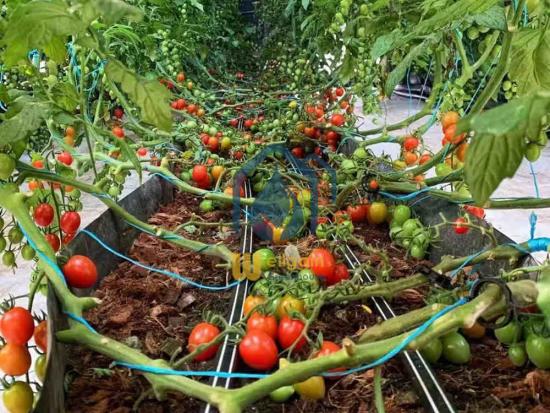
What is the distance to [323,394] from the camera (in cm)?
90

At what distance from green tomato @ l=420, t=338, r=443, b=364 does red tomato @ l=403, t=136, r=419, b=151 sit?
50.0 inches

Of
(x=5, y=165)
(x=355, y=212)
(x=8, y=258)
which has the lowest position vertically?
(x=355, y=212)

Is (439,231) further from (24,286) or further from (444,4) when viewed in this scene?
(24,286)

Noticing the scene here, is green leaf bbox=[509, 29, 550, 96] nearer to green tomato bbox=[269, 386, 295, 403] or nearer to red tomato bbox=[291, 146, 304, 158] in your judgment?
green tomato bbox=[269, 386, 295, 403]

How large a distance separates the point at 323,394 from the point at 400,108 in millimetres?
6945

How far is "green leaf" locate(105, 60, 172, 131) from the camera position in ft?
2.44

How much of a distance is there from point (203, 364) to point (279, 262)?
0.40 m

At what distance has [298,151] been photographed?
106 inches

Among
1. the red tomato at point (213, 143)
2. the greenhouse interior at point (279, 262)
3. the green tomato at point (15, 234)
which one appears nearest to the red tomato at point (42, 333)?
the greenhouse interior at point (279, 262)

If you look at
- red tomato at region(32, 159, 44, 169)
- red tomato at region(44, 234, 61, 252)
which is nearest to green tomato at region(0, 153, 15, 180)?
red tomato at region(44, 234, 61, 252)

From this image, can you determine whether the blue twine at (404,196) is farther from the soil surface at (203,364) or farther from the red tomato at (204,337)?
the red tomato at (204,337)

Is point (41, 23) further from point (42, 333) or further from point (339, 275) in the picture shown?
point (339, 275)

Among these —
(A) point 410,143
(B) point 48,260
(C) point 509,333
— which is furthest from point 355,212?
(B) point 48,260

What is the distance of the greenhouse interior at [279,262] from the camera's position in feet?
2.45
